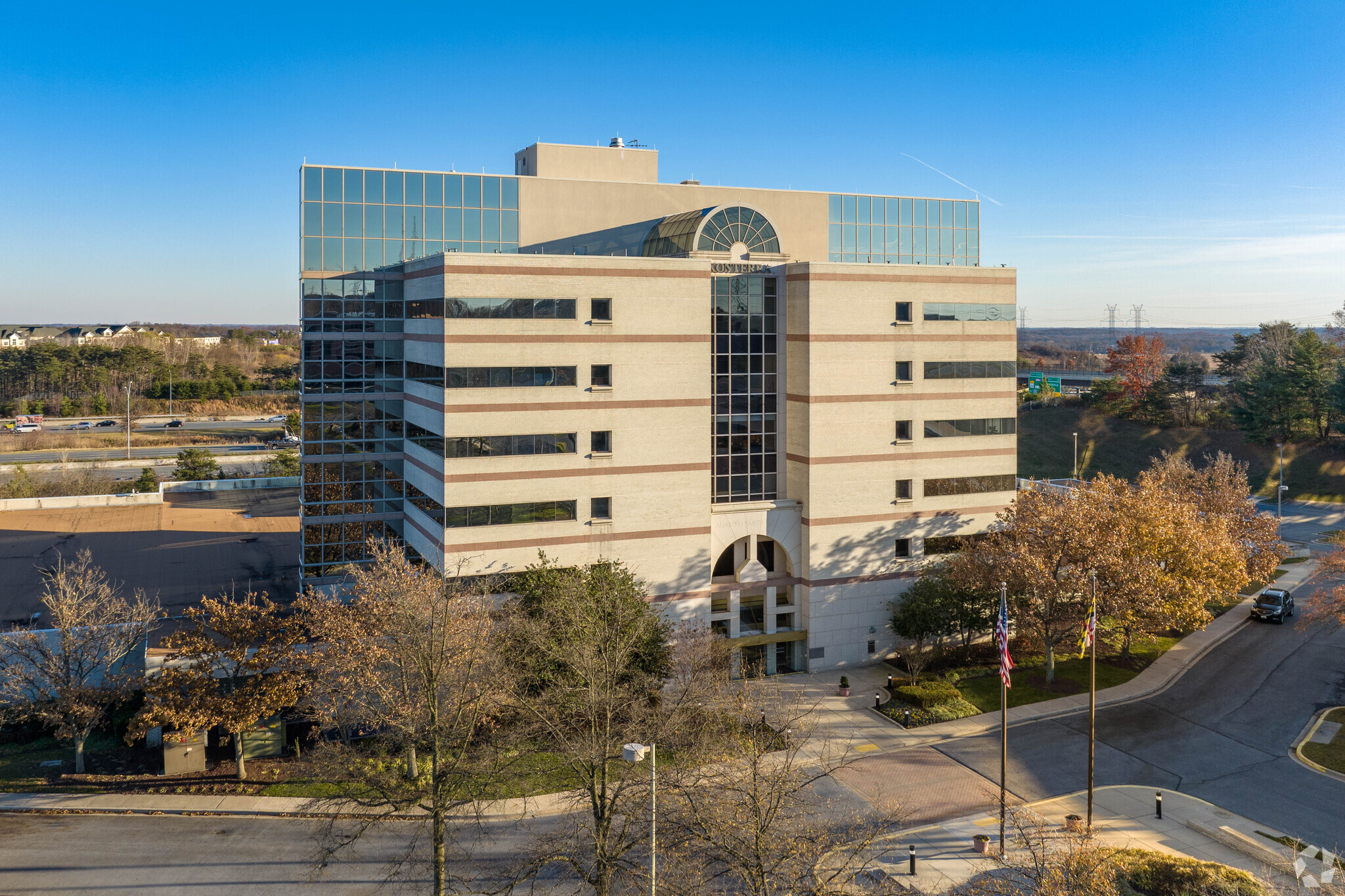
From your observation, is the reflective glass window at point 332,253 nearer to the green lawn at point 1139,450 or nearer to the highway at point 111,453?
the highway at point 111,453

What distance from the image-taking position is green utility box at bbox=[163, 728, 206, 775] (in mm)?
33906

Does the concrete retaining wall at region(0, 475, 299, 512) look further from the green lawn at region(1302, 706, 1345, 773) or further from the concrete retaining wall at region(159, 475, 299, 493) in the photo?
the green lawn at region(1302, 706, 1345, 773)

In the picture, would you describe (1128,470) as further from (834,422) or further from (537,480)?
(537,480)

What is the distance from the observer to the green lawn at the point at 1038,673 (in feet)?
133

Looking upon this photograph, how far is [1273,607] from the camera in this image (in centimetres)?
5078

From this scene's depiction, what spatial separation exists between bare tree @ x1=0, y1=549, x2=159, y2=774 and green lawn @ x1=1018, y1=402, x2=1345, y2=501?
8841cm

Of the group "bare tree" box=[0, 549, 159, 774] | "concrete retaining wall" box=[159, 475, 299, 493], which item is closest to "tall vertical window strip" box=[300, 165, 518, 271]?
"bare tree" box=[0, 549, 159, 774]

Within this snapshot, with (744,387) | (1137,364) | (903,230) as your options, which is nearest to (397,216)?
(744,387)

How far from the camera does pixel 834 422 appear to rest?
144 ft

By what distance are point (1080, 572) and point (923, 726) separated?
9097 mm

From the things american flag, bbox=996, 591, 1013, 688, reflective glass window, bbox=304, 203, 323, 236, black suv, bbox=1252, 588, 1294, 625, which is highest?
reflective glass window, bbox=304, 203, 323, 236

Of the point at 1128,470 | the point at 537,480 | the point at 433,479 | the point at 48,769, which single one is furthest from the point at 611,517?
the point at 1128,470

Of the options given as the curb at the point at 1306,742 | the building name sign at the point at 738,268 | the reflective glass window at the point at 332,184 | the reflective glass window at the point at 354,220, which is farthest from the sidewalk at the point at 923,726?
the reflective glass window at the point at 332,184

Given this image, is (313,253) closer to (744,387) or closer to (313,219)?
(313,219)
